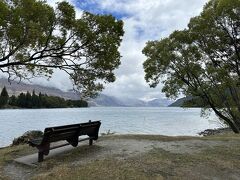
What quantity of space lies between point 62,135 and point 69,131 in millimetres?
541

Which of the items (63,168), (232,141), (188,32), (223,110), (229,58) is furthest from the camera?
(223,110)

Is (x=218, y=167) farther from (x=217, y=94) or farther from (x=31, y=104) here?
(x=31, y=104)

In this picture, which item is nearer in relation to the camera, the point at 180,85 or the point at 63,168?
the point at 63,168

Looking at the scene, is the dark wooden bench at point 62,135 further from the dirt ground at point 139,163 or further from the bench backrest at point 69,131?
the dirt ground at point 139,163

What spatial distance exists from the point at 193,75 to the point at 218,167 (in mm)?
18114

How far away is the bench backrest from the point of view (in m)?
11.6

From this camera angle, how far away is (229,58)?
25844 millimetres

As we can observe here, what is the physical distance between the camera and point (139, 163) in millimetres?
11164

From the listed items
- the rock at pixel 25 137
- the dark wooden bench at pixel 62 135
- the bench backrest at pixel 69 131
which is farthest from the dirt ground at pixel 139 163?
the rock at pixel 25 137

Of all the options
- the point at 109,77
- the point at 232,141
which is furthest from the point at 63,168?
the point at 232,141

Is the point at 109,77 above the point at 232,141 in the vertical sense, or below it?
above

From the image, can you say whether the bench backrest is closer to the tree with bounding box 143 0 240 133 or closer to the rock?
the rock

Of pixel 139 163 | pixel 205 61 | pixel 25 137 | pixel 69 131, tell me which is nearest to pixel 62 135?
pixel 69 131

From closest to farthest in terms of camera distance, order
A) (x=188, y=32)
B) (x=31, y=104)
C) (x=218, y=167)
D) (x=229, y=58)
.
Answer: (x=218, y=167) < (x=229, y=58) < (x=188, y=32) < (x=31, y=104)
